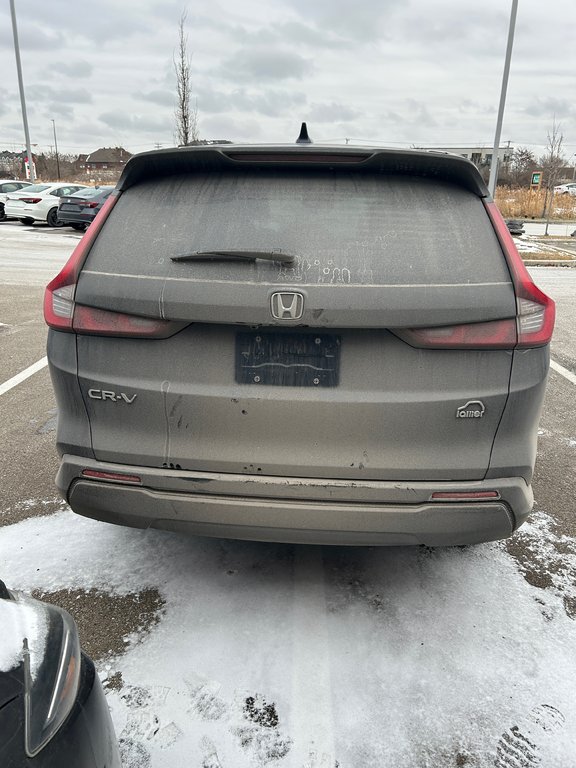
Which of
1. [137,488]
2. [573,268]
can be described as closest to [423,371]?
[137,488]

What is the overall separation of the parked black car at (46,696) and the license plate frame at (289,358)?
0.95 meters

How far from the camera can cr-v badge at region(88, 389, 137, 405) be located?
2.07m

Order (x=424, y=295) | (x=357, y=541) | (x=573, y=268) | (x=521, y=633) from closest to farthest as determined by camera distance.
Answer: (x=424, y=295), (x=357, y=541), (x=521, y=633), (x=573, y=268)

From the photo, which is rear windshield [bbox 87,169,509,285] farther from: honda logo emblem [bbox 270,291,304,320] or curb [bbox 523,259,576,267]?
curb [bbox 523,259,576,267]

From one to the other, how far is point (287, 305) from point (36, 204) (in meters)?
Answer: 23.3

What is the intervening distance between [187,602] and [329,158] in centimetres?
186

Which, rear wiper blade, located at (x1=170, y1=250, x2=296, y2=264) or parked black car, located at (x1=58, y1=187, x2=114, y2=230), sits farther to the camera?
parked black car, located at (x1=58, y1=187, x2=114, y2=230)

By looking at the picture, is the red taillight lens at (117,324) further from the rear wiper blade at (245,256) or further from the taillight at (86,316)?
the rear wiper blade at (245,256)

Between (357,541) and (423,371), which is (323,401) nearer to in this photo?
(423,371)

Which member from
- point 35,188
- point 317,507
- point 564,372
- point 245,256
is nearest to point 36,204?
point 35,188

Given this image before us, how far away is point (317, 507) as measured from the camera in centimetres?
204

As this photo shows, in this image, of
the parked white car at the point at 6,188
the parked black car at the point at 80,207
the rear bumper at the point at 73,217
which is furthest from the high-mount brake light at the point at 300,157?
the parked white car at the point at 6,188

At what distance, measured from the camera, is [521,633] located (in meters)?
2.34

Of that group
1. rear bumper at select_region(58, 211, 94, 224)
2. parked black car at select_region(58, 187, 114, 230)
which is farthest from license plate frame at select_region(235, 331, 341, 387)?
rear bumper at select_region(58, 211, 94, 224)
